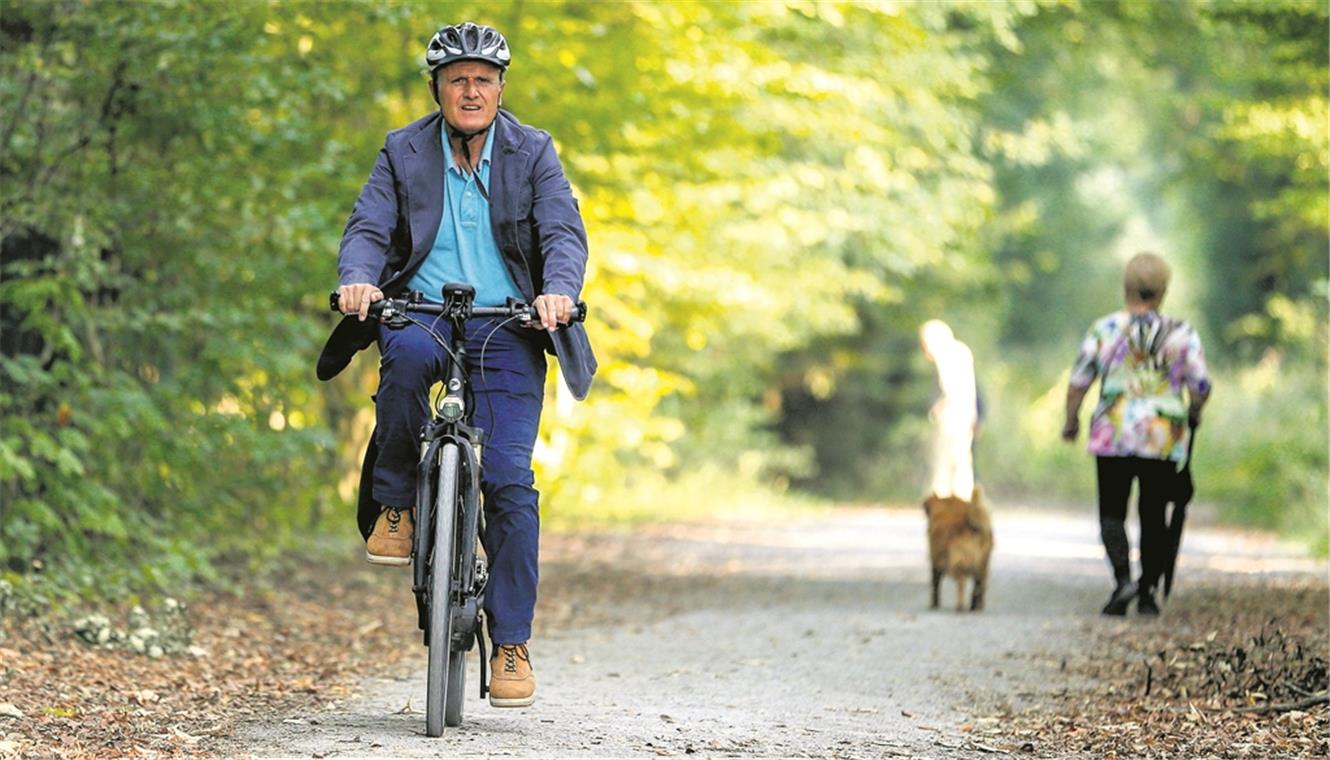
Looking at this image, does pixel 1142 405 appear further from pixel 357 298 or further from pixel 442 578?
pixel 357 298

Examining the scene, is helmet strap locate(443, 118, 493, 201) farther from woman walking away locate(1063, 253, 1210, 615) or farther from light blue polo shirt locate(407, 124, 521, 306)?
woman walking away locate(1063, 253, 1210, 615)

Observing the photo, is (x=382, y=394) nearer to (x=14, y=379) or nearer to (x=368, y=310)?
(x=368, y=310)

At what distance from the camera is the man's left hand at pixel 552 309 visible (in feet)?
18.7

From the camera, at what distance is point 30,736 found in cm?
603

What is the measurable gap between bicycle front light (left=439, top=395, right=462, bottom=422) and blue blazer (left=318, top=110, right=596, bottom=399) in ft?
1.11

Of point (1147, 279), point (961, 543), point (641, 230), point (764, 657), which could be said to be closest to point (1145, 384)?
point (1147, 279)

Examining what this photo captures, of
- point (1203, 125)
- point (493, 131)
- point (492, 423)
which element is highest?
point (1203, 125)

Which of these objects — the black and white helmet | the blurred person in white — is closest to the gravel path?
the blurred person in white

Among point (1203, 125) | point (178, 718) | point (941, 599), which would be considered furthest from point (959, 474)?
point (1203, 125)

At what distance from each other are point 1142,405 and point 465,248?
5.55 metres

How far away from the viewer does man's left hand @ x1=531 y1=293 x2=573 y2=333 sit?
225 inches

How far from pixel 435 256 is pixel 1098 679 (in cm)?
372

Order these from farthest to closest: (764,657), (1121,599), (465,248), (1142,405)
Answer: (1121,599)
(1142,405)
(764,657)
(465,248)

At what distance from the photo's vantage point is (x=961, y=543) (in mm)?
11312
